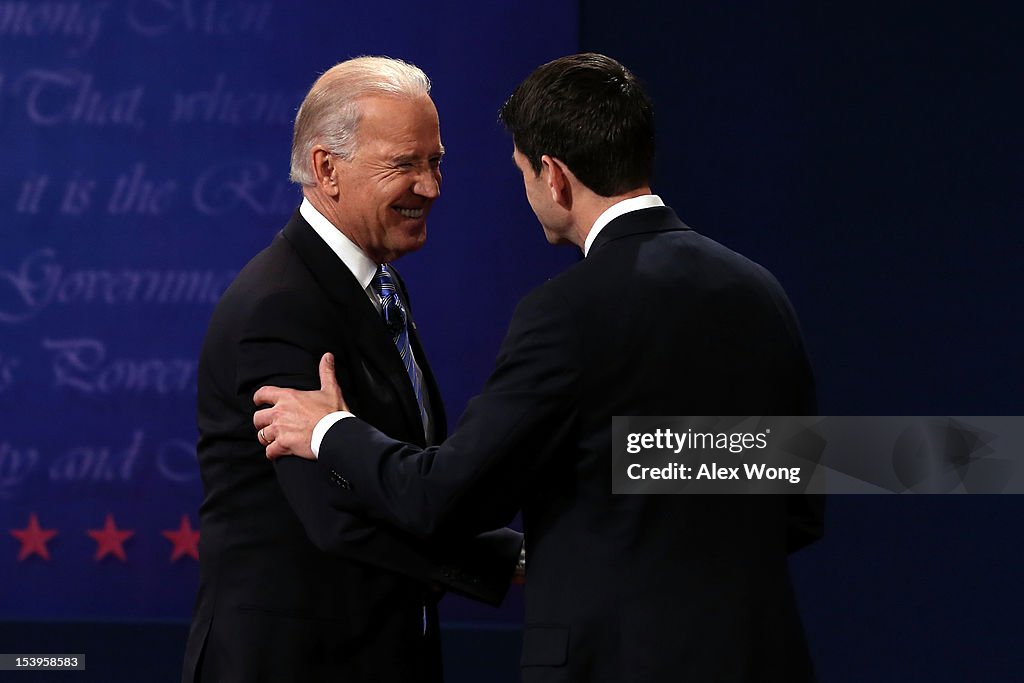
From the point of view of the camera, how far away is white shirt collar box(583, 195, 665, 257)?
1.71 meters

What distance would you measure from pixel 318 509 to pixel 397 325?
0.42 m

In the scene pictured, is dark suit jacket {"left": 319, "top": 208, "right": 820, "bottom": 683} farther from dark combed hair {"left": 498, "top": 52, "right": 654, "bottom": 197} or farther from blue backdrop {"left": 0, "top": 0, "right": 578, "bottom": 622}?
blue backdrop {"left": 0, "top": 0, "right": 578, "bottom": 622}

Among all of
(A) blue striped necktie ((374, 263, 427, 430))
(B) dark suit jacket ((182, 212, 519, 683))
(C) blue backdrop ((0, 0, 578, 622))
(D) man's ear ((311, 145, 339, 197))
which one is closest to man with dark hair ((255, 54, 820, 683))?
(B) dark suit jacket ((182, 212, 519, 683))

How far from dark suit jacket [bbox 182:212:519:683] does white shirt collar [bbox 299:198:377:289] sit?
0.07 metres

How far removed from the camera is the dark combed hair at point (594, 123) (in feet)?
5.58

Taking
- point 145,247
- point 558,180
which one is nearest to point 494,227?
point 145,247

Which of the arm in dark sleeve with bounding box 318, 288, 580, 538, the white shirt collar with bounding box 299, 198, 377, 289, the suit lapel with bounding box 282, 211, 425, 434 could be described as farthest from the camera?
the white shirt collar with bounding box 299, 198, 377, 289

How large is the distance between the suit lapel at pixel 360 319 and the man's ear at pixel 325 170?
0.12 metres

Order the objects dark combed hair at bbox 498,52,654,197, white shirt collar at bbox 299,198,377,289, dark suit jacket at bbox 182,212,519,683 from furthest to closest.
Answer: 1. white shirt collar at bbox 299,198,377,289
2. dark suit jacket at bbox 182,212,519,683
3. dark combed hair at bbox 498,52,654,197

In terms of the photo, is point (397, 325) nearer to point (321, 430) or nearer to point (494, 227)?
point (321, 430)

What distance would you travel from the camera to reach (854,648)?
11.4 feet

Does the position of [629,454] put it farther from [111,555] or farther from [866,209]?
[111,555]

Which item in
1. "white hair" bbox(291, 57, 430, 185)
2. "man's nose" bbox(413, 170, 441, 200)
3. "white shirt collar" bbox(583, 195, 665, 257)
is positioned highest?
"white hair" bbox(291, 57, 430, 185)

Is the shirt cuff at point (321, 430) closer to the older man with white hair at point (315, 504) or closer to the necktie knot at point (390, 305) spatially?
the older man with white hair at point (315, 504)
